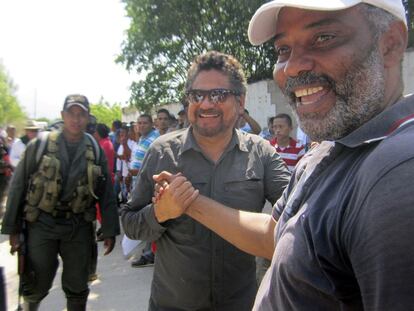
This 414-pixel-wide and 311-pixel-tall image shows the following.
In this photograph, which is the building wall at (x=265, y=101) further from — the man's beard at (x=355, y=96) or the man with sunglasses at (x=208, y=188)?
the man's beard at (x=355, y=96)

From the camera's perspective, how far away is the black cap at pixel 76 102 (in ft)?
12.3

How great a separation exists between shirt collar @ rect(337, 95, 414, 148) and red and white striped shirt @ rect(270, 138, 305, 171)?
393 cm

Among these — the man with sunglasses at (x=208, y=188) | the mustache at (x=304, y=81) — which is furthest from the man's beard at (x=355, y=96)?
the man with sunglasses at (x=208, y=188)

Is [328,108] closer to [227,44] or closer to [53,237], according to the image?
[53,237]

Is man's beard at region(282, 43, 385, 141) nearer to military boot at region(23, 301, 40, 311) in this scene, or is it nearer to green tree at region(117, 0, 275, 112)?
military boot at region(23, 301, 40, 311)

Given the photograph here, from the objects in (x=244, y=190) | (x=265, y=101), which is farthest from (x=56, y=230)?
(x=265, y=101)

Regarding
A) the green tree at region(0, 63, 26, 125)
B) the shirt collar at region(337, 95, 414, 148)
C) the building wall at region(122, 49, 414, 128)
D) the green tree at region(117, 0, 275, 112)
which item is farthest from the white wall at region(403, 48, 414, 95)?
the green tree at region(0, 63, 26, 125)

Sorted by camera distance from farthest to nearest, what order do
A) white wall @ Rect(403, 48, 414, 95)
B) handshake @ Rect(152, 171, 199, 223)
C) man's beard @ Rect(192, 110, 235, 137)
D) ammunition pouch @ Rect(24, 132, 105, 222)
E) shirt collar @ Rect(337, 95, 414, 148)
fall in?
white wall @ Rect(403, 48, 414, 95) < ammunition pouch @ Rect(24, 132, 105, 222) < man's beard @ Rect(192, 110, 235, 137) < handshake @ Rect(152, 171, 199, 223) < shirt collar @ Rect(337, 95, 414, 148)

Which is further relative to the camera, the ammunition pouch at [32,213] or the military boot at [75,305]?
the military boot at [75,305]

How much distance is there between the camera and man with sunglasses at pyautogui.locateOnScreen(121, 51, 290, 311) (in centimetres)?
211

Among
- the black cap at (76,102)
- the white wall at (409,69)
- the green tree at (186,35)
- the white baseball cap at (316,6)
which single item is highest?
the green tree at (186,35)

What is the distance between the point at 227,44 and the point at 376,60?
11.5 m

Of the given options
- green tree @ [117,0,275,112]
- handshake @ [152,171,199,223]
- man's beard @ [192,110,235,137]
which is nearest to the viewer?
handshake @ [152,171,199,223]

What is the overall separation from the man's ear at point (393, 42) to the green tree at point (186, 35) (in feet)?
32.4
